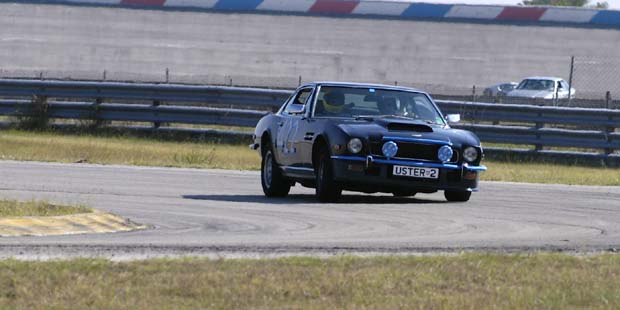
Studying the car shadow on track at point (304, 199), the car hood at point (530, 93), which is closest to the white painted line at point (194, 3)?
the car hood at point (530, 93)

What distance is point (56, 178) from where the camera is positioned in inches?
653

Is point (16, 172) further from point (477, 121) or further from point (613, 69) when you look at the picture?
point (613, 69)

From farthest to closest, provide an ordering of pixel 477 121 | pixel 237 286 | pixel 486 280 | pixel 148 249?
pixel 477 121, pixel 148 249, pixel 486 280, pixel 237 286

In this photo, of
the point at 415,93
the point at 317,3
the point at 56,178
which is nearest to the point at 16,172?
the point at 56,178

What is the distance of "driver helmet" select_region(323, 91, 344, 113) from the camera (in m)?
14.8

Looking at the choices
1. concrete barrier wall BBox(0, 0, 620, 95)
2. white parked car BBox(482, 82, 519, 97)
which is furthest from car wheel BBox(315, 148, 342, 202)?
concrete barrier wall BBox(0, 0, 620, 95)

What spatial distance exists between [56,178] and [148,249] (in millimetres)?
7402

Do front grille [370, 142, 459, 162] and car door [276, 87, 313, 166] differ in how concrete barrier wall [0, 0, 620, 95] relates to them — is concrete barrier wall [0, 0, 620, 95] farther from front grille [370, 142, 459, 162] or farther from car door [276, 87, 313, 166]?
front grille [370, 142, 459, 162]

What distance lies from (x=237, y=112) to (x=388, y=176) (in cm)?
1330

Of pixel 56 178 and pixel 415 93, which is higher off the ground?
pixel 415 93

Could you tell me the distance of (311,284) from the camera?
7.82 m

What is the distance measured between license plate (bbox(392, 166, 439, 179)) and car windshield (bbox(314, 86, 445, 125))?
886 millimetres

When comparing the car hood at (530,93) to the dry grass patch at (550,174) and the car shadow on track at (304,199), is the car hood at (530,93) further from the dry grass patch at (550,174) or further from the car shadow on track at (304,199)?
the car shadow on track at (304,199)

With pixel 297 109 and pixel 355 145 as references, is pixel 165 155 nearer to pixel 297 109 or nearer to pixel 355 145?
pixel 297 109
